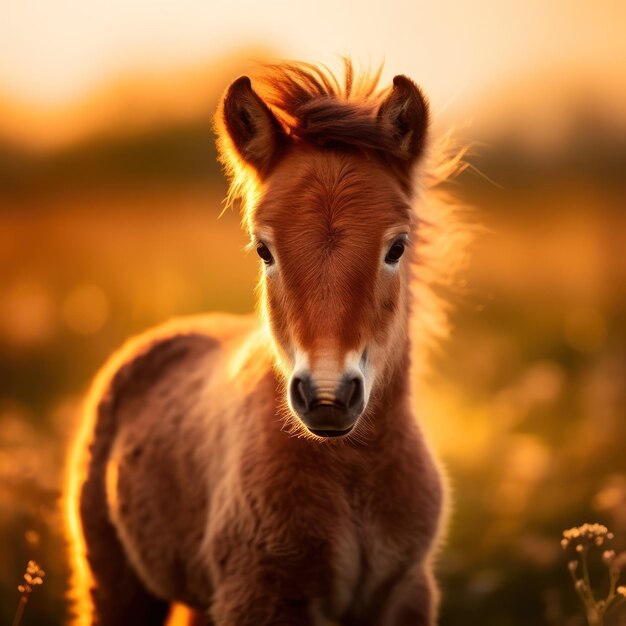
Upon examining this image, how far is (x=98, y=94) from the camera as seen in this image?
1052 centimetres

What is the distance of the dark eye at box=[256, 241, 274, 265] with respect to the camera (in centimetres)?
382

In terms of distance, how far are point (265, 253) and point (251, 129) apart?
0.58 m

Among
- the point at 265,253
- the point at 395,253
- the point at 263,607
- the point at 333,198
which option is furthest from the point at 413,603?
the point at 333,198

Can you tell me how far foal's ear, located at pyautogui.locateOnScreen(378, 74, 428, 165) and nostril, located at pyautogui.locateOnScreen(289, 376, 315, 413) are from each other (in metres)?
1.11

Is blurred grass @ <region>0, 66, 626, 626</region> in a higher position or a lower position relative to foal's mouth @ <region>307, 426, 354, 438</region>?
higher

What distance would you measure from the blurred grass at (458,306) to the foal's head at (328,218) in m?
3.11

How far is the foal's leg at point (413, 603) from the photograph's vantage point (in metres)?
4.28

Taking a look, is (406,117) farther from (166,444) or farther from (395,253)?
(166,444)

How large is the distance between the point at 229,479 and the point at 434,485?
89cm

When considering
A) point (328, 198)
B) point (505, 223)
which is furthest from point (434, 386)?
point (328, 198)

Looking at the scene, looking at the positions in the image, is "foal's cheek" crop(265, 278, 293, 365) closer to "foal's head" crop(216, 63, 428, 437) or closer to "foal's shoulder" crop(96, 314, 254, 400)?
"foal's head" crop(216, 63, 428, 437)

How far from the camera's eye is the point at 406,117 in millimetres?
3945

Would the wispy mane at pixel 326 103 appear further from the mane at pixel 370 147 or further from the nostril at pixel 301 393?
the nostril at pixel 301 393

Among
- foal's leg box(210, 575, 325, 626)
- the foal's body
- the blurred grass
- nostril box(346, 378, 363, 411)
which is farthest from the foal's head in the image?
the blurred grass
